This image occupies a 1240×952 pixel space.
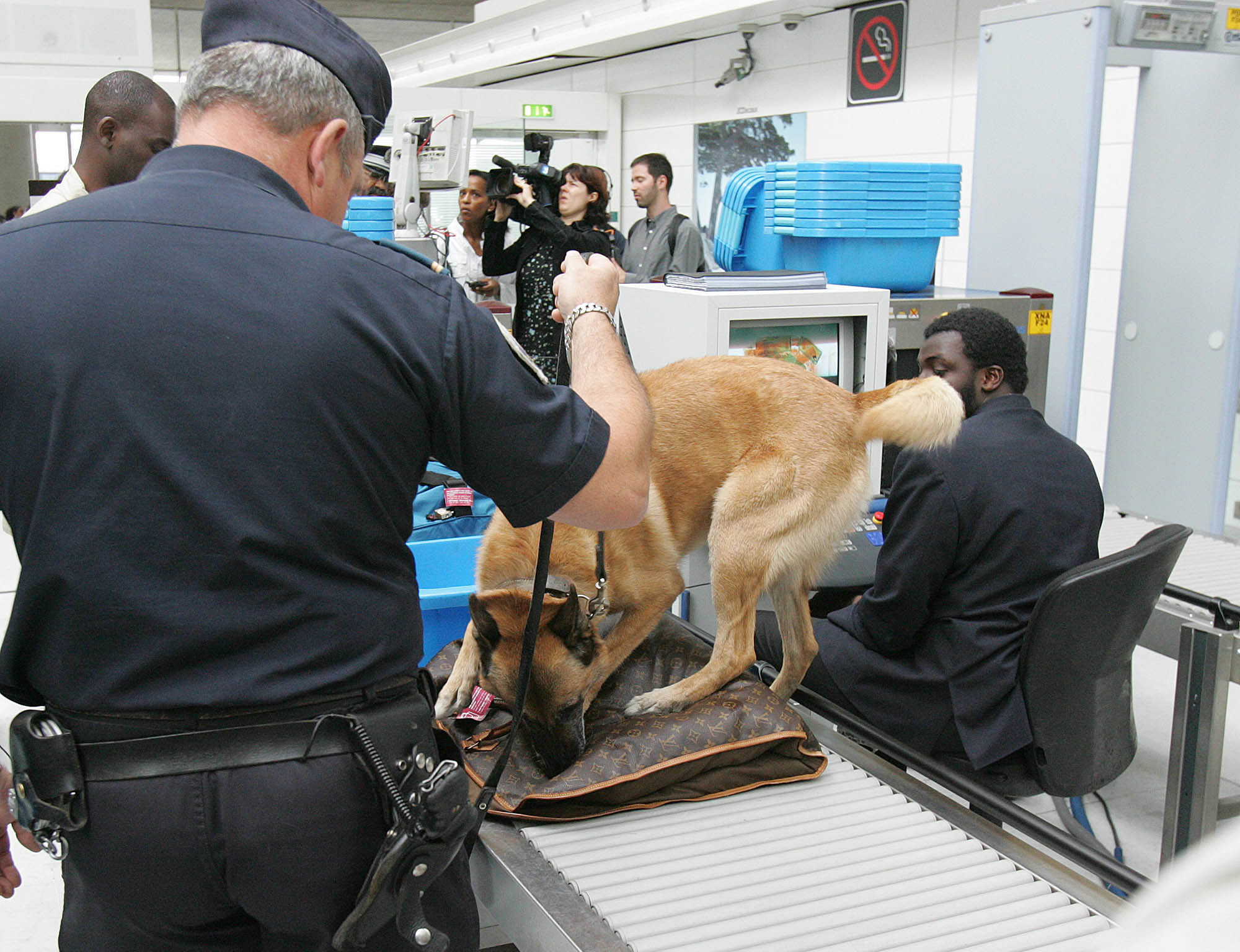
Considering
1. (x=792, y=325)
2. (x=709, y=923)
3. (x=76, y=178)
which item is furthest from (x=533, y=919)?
(x=76, y=178)

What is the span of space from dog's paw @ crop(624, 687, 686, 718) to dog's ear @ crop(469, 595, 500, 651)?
1.24 feet

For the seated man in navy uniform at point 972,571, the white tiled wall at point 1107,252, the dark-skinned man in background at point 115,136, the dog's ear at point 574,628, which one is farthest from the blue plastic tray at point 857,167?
→ the white tiled wall at point 1107,252

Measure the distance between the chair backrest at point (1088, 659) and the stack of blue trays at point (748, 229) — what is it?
1.60 meters

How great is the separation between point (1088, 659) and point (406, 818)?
1.58 metres

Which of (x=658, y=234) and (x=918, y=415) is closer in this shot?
(x=918, y=415)

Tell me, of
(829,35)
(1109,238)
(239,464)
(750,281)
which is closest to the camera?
(239,464)

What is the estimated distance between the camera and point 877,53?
771 centimetres

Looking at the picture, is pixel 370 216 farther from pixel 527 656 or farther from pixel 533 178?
pixel 527 656

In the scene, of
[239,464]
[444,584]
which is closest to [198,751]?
[239,464]

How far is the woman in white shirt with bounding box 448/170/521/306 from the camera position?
6.24m

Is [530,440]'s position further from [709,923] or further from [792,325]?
[792,325]

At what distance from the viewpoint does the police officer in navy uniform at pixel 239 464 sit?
3.30ft

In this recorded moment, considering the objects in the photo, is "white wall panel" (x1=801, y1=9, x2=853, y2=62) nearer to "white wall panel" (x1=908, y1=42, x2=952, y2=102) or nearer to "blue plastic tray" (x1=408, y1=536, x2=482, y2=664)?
"white wall panel" (x1=908, y1=42, x2=952, y2=102)

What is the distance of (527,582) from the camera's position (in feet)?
6.80
